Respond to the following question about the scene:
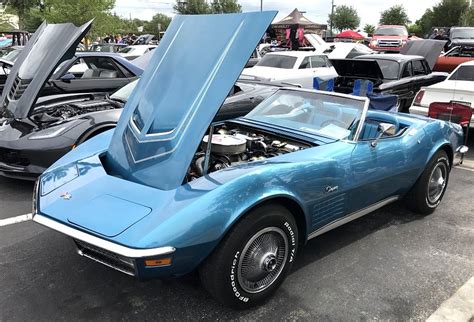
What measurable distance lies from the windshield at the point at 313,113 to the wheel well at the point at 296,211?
86 centimetres

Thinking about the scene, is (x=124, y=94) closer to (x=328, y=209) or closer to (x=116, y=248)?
(x=328, y=209)

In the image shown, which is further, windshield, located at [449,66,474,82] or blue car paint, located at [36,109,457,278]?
windshield, located at [449,66,474,82]

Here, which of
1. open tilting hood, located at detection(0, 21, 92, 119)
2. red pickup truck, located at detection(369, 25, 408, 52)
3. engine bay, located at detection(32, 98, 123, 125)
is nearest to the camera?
open tilting hood, located at detection(0, 21, 92, 119)

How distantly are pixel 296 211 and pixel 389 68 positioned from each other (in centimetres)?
701

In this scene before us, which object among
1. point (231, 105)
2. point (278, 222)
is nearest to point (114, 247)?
point (278, 222)

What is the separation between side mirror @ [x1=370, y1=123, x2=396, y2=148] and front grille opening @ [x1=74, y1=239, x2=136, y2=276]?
84.4 inches

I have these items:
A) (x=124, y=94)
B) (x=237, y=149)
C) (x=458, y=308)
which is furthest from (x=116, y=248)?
(x=124, y=94)

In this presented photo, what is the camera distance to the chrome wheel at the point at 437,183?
13.9ft

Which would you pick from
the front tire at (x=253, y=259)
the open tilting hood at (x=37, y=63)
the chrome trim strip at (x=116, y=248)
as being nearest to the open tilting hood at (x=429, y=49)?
the open tilting hood at (x=37, y=63)

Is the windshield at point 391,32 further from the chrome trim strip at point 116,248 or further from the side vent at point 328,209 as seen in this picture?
the chrome trim strip at point 116,248

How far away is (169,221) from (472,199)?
391 centimetres

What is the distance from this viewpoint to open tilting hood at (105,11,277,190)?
2697 millimetres

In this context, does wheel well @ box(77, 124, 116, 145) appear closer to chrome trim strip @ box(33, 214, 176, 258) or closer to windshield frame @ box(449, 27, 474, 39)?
chrome trim strip @ box(33, 214, 176, 258)

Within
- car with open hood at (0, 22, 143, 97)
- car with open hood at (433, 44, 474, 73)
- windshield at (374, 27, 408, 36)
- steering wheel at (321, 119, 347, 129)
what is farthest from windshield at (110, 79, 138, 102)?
windshield at (374, 27, 408, 36)
